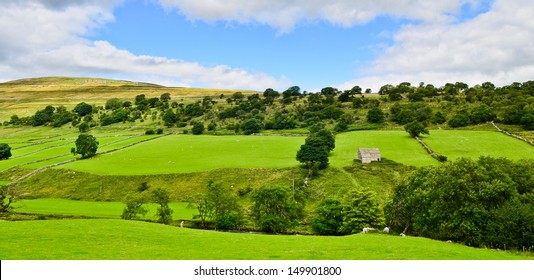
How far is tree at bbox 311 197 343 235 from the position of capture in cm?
6812

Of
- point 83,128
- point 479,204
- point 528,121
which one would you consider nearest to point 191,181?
point 479,204

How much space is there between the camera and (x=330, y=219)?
227ft

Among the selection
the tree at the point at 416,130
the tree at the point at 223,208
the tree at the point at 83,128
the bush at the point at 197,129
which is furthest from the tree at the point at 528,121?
Answer: the tree at the point at 83,128

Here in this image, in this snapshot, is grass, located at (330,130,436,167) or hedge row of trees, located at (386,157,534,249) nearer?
hedge row of trees, located at (386,157,534,249)

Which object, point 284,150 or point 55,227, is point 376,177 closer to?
point 284,150

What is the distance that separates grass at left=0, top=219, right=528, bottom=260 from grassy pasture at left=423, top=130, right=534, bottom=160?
268ft

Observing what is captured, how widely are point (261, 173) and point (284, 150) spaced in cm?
2529

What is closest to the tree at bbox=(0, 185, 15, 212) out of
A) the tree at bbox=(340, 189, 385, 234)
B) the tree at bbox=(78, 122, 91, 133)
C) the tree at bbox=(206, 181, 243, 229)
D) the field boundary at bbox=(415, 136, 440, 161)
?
the tree at bbox=(206, 181, 243, 229)

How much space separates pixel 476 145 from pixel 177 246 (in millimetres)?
109333

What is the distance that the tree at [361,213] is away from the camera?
64.3m

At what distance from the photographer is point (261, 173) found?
102 m

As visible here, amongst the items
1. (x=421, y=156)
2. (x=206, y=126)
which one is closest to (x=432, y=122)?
(x=421, y=156)

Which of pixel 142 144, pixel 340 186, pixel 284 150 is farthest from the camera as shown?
pixel 142 144

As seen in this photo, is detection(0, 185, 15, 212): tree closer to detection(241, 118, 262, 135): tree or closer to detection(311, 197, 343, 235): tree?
detection(311, 197, 343, 235): tree
